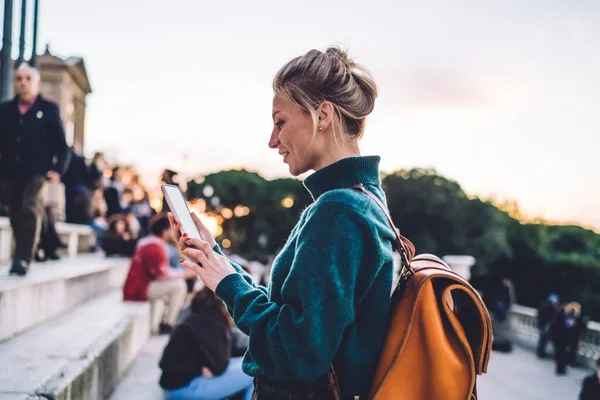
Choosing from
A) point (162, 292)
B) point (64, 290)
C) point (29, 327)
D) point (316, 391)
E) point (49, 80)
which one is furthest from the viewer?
point (49, 80)

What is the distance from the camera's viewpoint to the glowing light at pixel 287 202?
68506 millimetres

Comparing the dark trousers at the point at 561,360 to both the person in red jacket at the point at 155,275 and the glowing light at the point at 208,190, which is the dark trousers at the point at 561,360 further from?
the glowing light at the point at 208,190

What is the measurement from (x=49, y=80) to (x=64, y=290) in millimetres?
22447

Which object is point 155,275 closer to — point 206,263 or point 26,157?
point 26,157

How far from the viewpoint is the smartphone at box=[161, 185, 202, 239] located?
5.84ft

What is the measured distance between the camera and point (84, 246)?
476 inches

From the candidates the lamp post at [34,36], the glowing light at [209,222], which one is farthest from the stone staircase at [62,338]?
the lamp post at [34,36]

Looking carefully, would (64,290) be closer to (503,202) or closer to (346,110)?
(346,110)

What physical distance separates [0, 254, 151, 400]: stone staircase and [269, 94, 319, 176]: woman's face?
83.4 inches

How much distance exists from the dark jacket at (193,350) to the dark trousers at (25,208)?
177 centimetres

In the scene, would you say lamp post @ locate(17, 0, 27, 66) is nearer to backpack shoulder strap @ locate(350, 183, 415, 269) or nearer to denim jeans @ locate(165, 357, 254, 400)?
denim jeans @ locate(165, 357, 254, 400)

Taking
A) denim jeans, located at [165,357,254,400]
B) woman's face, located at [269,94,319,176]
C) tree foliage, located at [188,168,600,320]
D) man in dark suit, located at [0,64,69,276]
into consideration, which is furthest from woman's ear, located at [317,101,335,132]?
tree foliage, located at [188,168,600,320]

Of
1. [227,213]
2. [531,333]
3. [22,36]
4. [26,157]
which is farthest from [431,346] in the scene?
[227,213]

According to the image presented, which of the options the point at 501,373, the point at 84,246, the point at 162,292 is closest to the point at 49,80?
the point at 84,246
